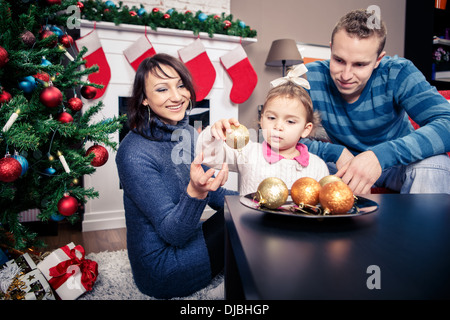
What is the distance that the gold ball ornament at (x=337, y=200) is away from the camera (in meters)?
0.65

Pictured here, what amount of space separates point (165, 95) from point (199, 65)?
4.73 feet

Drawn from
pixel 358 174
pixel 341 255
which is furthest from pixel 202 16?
pixel 341 255

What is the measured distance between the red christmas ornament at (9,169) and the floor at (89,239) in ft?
3.18

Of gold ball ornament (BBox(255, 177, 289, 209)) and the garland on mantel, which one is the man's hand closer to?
gold ball ornament (BBox(255, 177, 289, 209))

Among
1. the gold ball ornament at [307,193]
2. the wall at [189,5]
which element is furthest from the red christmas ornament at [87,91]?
the wall at [189,5]

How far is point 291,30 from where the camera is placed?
334cm

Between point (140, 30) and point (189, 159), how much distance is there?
154cm

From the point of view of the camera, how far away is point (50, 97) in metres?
1.13

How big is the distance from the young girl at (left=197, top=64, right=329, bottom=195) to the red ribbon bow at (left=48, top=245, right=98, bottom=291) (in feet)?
2.23

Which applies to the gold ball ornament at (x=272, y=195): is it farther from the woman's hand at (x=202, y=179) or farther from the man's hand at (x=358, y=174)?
the man's hand at (x=358, y=174)

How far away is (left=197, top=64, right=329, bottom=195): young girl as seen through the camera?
122 cm
